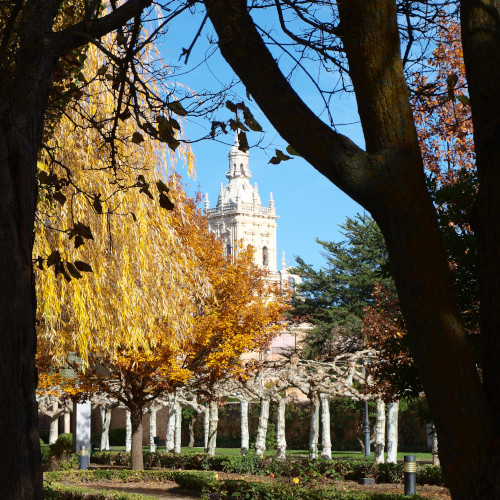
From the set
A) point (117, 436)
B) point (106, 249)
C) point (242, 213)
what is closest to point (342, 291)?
point (117, 436)

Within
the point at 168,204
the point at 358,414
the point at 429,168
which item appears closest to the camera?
the point at 168,204

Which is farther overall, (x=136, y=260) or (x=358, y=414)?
(x=358, y=414)

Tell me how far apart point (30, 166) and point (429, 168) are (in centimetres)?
1169

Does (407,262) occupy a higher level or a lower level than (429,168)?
lower

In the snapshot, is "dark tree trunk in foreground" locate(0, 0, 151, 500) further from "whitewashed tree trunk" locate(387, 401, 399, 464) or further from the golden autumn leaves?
"whitewashed tree trunk" locate(387, 401, 399, 464)

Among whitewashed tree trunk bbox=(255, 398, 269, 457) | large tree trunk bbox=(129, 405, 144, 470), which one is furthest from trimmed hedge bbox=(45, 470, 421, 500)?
whitewashed tree trunk bbox=(255, 398, 269, 457)

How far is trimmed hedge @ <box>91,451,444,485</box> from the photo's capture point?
58.7 feet

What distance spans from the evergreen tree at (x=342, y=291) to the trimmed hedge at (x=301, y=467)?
1855 centimetres

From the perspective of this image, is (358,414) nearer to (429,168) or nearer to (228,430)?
(228,430)

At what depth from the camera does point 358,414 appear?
1555 inches

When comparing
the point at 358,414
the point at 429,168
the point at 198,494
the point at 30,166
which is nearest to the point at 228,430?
the point at 358,414

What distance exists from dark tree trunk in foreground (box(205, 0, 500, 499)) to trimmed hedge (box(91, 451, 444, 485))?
12.8 metres

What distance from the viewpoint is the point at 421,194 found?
2924 mm

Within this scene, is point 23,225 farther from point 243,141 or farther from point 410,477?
point 410,477
